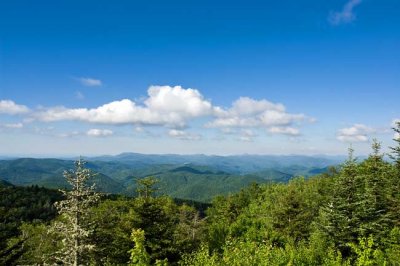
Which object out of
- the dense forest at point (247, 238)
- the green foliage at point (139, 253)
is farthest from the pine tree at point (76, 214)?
the green foliage at point (139, 253)

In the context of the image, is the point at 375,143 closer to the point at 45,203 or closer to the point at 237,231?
the point at 237,231

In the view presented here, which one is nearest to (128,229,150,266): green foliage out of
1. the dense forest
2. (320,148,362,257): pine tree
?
the dense forest

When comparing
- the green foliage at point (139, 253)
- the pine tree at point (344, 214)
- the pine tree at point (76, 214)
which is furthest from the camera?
the pine tree at point (344, 214)

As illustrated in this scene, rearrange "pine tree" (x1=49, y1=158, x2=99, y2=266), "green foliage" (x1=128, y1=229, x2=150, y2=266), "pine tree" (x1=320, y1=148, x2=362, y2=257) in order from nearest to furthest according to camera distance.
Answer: "green foliage" (x1=128, y1=229, x2=150, y2=266)
"pine tree" (x1=49, y1=158, x2=99, y2=266)
"pine tree" (x1=320, y1=148, x2=362, y2=257)

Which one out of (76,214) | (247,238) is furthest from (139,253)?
(247,238)

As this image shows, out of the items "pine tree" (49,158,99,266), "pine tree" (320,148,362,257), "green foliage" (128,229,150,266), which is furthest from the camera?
"pine tree" (320,148,362,257)

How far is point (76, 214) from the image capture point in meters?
25.1

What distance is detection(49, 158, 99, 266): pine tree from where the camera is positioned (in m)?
24.6

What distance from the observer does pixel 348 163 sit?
1523 inches

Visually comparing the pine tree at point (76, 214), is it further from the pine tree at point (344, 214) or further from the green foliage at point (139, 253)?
the pine tree at point (344, 214)

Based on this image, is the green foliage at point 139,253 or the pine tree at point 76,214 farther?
the pine tree at point 76,214

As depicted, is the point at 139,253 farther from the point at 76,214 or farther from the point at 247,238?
the point at 247,238

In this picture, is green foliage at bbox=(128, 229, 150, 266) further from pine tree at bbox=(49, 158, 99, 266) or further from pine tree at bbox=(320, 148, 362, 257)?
pine tree at bbox=(320, 148, 362, 257)

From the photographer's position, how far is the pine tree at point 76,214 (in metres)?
24.6
